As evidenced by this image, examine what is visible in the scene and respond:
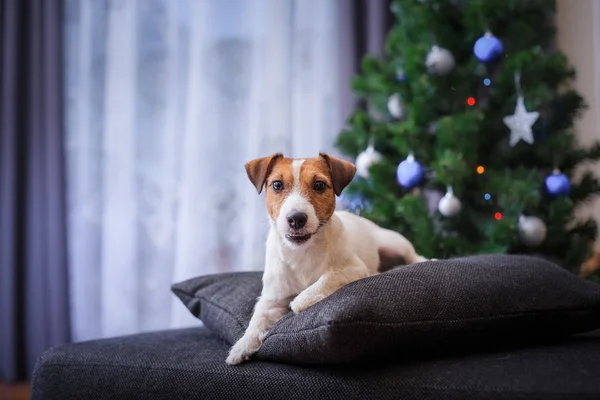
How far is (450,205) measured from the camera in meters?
2.37

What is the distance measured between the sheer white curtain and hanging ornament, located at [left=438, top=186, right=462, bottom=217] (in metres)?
0.99

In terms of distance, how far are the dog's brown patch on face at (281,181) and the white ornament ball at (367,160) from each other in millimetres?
1003

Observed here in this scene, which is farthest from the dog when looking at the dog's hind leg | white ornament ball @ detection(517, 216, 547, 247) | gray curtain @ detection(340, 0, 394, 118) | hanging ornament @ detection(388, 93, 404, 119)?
gray curtain @ detection(340, 0, 394, 118)

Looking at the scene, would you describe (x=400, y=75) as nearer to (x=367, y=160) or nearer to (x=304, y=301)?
(x=367, y=160)

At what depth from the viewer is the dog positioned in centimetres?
142

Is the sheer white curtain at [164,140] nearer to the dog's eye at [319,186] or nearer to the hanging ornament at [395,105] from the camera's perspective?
the hanging ornament at [395,105]

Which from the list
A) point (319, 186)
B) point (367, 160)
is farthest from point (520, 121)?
point (319, 186)

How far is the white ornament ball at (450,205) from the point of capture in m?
2.37

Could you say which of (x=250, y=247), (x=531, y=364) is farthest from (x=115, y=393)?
(x=250, y=247)

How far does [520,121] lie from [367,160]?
640mm

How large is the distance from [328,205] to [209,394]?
53 cm

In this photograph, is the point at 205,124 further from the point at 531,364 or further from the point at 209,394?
the point at 531,364

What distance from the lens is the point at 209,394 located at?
4.26ft

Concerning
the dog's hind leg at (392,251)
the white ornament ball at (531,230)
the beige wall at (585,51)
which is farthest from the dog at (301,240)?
the beige wall at (585,51)
